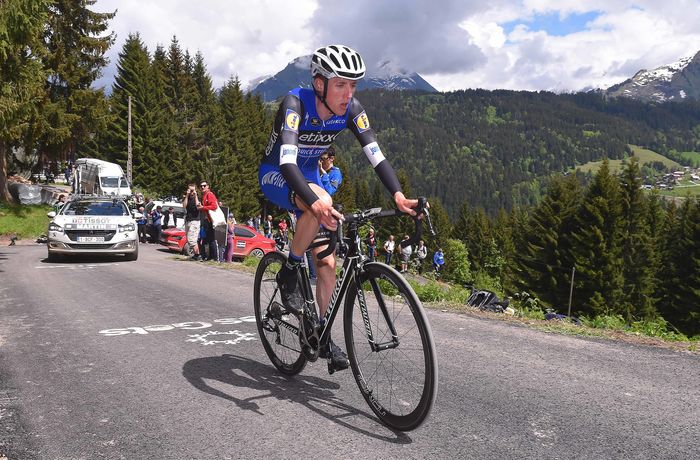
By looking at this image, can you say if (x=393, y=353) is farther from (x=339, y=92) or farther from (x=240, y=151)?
(x=240, y=151)

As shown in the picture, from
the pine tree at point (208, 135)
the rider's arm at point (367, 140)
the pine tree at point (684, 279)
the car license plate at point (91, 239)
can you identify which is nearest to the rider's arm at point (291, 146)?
the rider's arm at point (367, 140)

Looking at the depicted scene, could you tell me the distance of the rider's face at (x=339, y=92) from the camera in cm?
355

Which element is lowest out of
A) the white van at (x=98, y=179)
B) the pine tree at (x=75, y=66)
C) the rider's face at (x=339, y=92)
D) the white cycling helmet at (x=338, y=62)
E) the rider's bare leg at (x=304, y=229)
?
the rider's bare leg at (x=304, y=229)

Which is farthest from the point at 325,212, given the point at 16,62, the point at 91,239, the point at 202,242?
the point at 16,62

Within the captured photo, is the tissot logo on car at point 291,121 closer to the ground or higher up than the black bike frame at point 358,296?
higher up

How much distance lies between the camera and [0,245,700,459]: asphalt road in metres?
2.98

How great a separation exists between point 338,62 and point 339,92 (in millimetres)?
203

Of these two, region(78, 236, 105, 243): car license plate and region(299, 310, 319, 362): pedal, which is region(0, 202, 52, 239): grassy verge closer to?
region(78, 236, 105, 243): car license plate

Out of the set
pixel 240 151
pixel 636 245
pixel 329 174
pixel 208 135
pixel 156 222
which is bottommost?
pixel 636 245

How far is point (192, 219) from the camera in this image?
15656 mm

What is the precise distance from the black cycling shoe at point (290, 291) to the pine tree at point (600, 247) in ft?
118

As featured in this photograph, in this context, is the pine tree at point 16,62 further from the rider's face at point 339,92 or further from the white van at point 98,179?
the rider's face at point 339,92

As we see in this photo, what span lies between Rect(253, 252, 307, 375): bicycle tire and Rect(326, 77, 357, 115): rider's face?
4.22 feet

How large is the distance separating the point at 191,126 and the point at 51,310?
178 ft
